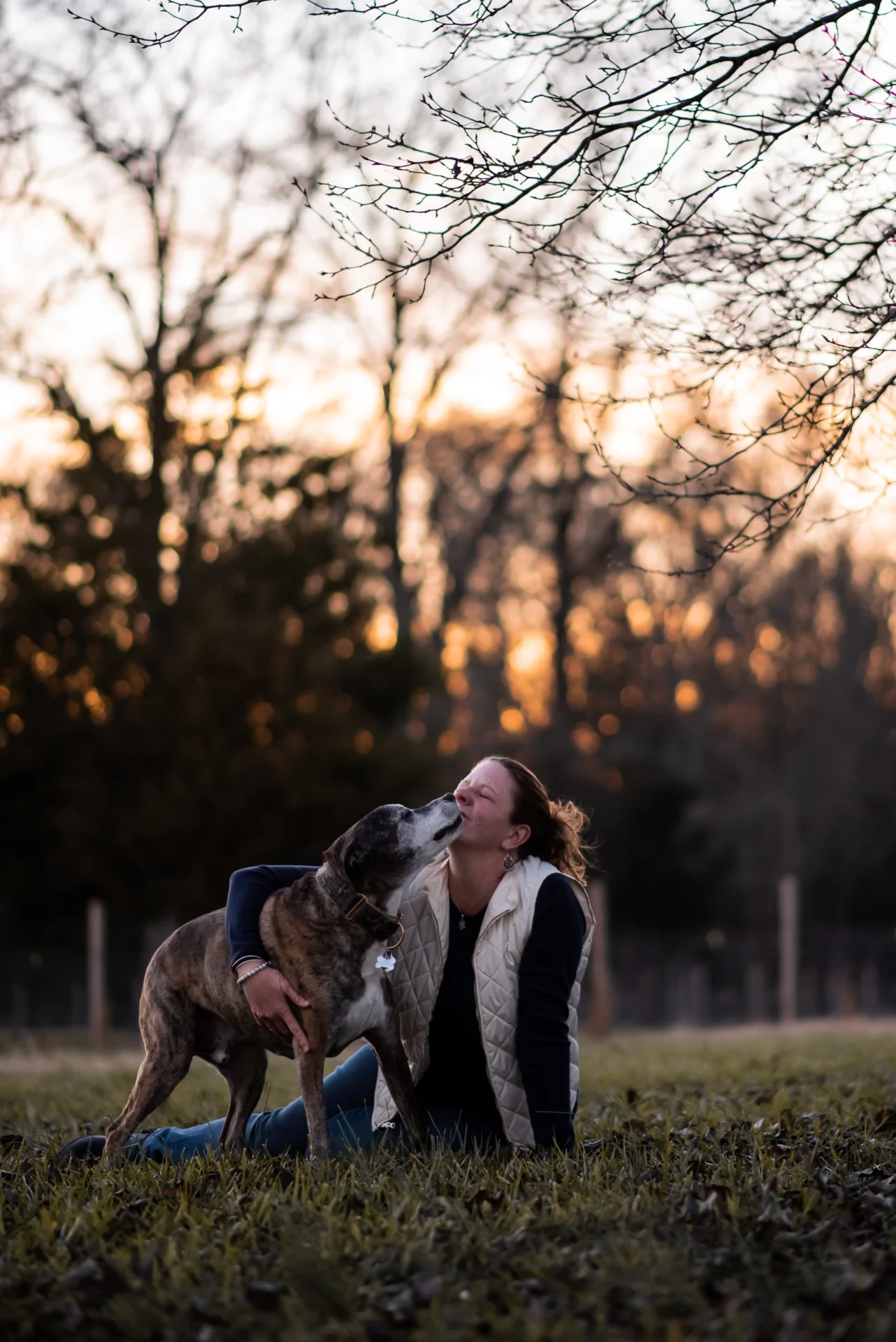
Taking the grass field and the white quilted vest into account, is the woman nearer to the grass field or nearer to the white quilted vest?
the white quilted vest

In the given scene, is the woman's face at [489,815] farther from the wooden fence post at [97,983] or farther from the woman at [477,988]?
the wooden fence post at [97,983]

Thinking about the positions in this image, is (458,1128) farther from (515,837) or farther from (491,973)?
(515,837)

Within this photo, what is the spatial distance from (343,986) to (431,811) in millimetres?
626

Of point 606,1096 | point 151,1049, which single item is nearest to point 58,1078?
point 606,1096

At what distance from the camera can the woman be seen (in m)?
4.61

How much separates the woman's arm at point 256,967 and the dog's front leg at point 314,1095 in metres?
0.04

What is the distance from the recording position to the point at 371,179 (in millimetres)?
4609

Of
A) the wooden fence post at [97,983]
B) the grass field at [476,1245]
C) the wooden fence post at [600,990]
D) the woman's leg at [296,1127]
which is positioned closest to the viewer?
the grass field at [476,1245]

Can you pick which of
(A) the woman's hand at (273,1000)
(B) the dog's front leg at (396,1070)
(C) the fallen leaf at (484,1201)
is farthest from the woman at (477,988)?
(C) the fallen leaf at (484,1201)

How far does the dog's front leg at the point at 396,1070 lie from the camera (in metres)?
4.68

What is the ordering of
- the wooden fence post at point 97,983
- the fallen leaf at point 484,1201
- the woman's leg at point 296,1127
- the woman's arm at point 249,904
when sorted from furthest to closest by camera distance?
the wooden fence post at point 97,983, the woman's leg at point 296,1127, the woman's arm at point 249,904, the fallen leaf at point 484,1201

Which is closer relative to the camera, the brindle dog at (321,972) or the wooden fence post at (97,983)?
the brindle dog at (321,972)

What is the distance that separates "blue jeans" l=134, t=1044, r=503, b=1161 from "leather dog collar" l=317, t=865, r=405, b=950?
2.09 feet

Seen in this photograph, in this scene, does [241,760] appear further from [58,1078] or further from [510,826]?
[510,826]
